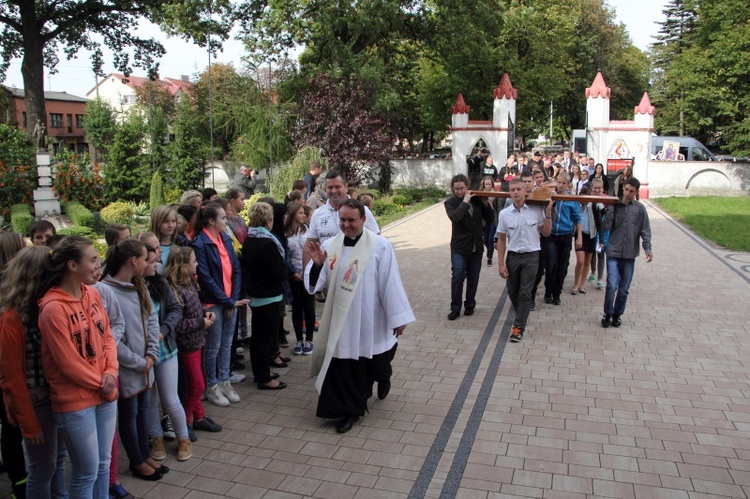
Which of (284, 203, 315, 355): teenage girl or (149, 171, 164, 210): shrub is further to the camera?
(149, 171, 164, 210): shrub

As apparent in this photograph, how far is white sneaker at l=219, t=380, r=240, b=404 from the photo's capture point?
6074 mm

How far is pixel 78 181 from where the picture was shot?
21.2 meters

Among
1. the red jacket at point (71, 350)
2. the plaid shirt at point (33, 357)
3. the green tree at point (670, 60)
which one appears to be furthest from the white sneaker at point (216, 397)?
the green tree at point (670, 60)

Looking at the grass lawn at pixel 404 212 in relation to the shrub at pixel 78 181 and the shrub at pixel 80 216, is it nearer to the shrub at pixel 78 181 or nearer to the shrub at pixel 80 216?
the shrub at pixel 80 216

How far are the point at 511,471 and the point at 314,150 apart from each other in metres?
17.7

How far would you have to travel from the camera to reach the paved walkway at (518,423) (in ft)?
15.1

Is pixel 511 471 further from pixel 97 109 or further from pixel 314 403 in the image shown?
pixel 97 109

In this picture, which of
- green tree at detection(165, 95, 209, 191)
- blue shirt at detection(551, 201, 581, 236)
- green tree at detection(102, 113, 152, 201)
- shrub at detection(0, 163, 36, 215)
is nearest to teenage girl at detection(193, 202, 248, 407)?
blue shirt at detection(551, 201, 581, 236)

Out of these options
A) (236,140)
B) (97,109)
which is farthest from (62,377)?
(97,109)

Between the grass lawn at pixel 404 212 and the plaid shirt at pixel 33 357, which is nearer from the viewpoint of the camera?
the plaid shirt at pixel 33 357

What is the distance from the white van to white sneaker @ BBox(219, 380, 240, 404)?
87.8ft

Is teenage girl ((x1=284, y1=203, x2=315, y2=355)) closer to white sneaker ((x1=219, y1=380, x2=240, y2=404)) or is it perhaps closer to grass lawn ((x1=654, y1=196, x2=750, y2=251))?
white sneaker ((x1=219, y1=380, x2=240, y2=404))

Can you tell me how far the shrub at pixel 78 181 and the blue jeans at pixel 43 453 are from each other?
1900 centimetres

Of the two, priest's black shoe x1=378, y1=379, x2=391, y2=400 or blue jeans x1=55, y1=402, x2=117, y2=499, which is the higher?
blue jeans x1=55, y1=402, x2=117, y2=499
